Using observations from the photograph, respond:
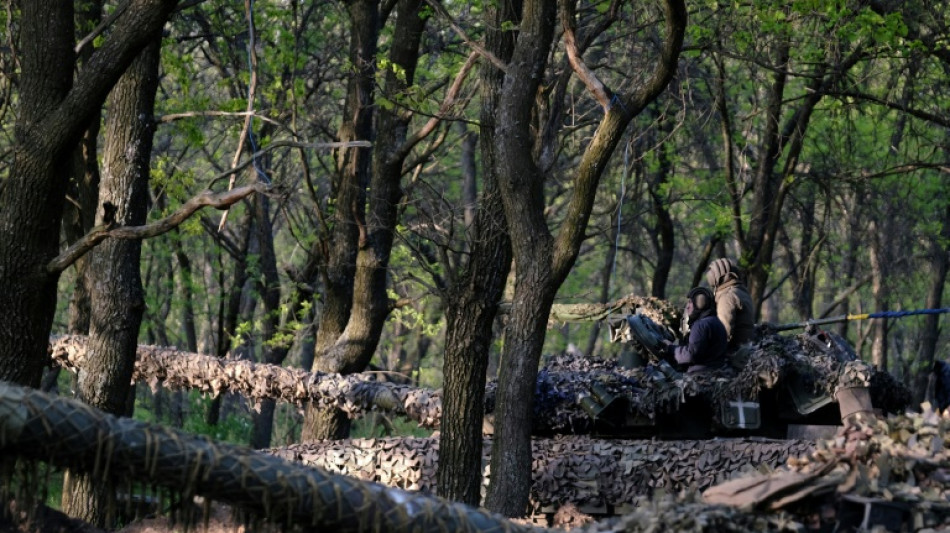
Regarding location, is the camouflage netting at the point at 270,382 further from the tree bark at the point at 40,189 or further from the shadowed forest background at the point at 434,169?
the tree bark at the point at 40,189

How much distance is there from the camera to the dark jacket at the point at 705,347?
12.6 metres

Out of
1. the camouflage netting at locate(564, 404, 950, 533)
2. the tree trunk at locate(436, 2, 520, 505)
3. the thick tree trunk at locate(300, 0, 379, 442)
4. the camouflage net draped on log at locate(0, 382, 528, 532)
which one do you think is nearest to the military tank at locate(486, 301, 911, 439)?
the tree trunk at locate(436, 2, 520, 505)

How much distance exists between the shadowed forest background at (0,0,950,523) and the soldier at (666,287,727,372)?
4.18ft

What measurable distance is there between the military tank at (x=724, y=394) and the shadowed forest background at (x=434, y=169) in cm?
106

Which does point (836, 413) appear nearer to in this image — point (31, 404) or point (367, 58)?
point (367, 58)

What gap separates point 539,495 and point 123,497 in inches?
286

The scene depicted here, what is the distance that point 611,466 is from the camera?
12.1 meters

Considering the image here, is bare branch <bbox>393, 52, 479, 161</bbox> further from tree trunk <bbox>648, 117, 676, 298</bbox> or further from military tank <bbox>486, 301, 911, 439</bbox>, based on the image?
tree trunk <bbox>648, 117, 676, 298</bbox>

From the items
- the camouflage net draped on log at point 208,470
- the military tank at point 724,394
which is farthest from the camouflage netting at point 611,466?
the camouflage net draped on log at point 208,470

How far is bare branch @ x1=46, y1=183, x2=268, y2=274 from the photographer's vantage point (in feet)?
26.8

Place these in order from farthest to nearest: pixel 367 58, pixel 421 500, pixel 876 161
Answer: pixel 876 161
pixel 367 58
pixel 421 500

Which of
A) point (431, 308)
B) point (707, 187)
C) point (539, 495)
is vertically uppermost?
point (707, 187)

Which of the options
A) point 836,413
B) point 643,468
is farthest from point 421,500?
point 836,413

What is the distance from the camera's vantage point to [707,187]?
2214 cm
